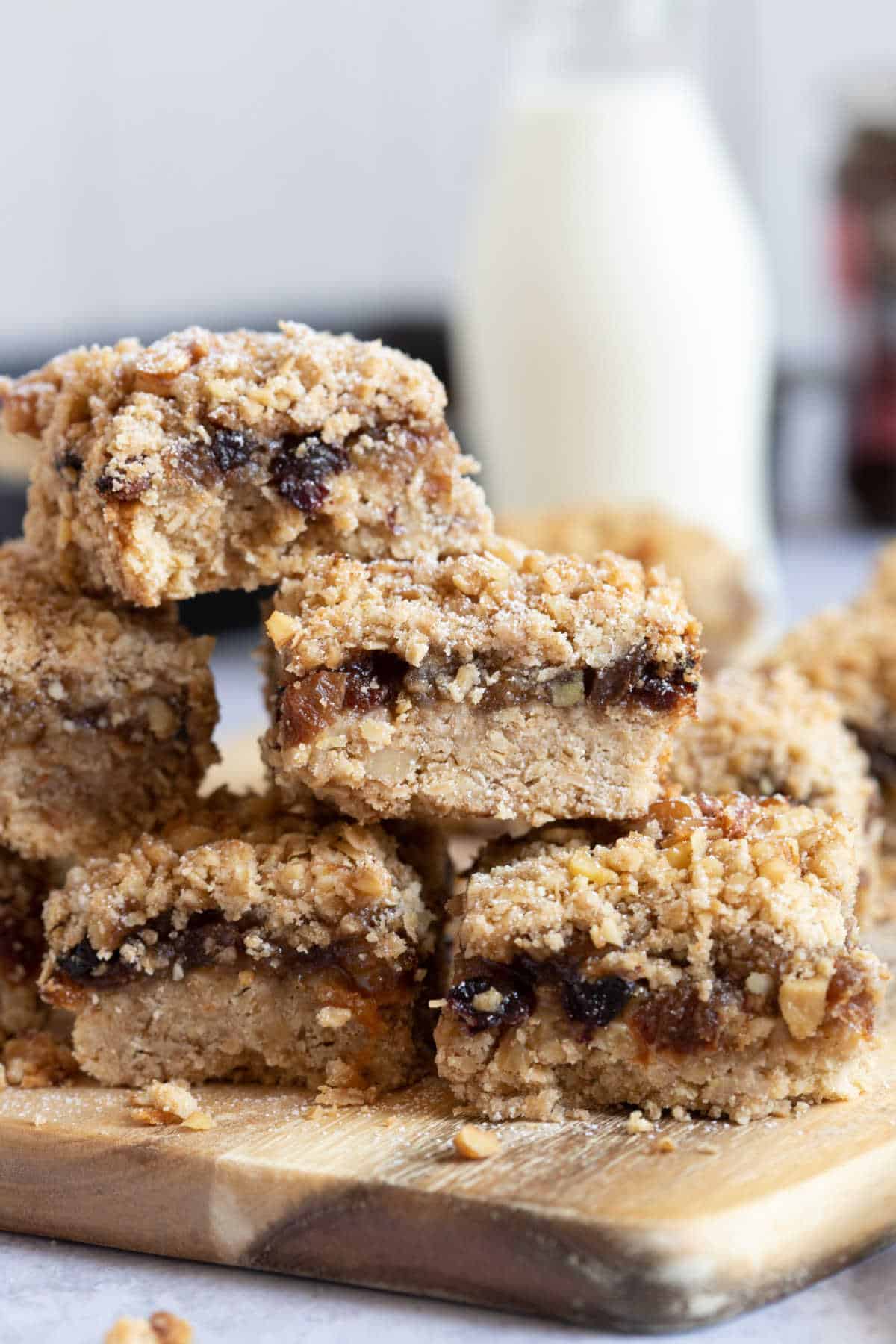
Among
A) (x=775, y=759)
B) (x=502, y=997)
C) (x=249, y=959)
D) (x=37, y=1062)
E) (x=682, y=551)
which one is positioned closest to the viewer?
(x=502, y=997)

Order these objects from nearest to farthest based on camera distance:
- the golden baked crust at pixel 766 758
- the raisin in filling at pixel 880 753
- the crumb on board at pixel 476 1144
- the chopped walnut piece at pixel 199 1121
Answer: the crumb on board at pixel 476 1144
the chopped walnut piece at pixel 199 1121
the golden baked crust at pixel 766 758
the raisin in filling at pixel 880 753

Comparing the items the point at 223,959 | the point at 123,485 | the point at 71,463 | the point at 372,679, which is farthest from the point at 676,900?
the point at 71,463

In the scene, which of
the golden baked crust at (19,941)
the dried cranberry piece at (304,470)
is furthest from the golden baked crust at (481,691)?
the golden baked crust at (19,941)

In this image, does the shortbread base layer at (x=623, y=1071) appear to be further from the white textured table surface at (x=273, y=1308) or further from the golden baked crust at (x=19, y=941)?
the golden baked crust at (x=19, y=941)

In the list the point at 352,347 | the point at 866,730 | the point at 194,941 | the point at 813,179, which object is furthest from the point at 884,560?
the point at 813,179

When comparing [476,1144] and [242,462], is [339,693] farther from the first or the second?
[476,1144]

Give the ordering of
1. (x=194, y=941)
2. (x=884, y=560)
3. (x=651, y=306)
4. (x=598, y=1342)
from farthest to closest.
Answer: (x=651, y=306) → (x=884, y=560) → (x=194, y=941) → (x=598, y=1342)

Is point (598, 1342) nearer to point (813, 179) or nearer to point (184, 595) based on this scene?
point (184, 595)
